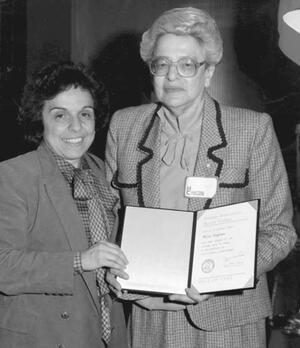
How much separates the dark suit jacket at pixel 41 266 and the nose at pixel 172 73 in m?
0.53

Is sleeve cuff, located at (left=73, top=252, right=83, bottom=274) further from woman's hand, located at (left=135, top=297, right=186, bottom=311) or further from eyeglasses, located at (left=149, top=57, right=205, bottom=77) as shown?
eyeglasses, located at (left=149, top=57, right=205, bottom=77)

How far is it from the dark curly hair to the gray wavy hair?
304mm

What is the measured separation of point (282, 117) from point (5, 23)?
1646mm

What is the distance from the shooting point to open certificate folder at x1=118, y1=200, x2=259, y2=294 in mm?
1777

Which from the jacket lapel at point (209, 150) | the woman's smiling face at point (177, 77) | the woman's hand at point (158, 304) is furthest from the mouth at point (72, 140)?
→ the woman's hand at point (158, 304)

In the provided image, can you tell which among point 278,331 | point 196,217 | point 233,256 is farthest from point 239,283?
point 278,331

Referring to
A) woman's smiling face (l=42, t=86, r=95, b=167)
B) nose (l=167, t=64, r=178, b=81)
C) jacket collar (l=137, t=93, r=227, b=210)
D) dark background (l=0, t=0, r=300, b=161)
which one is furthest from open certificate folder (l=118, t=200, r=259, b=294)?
dark background (l=0, t=0, r=300, b=161)

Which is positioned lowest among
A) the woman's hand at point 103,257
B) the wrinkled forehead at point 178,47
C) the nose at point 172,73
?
the woman's hand at point 103,257

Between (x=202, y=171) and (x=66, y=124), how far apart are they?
0.53m

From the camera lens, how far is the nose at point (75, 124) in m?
2.07

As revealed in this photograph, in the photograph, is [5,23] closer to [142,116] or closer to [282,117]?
[142,116]

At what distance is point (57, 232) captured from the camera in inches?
76.0

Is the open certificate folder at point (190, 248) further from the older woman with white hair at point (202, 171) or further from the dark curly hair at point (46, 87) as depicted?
the dark curly hair at point (46, 87)

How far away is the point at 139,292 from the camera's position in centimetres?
186
